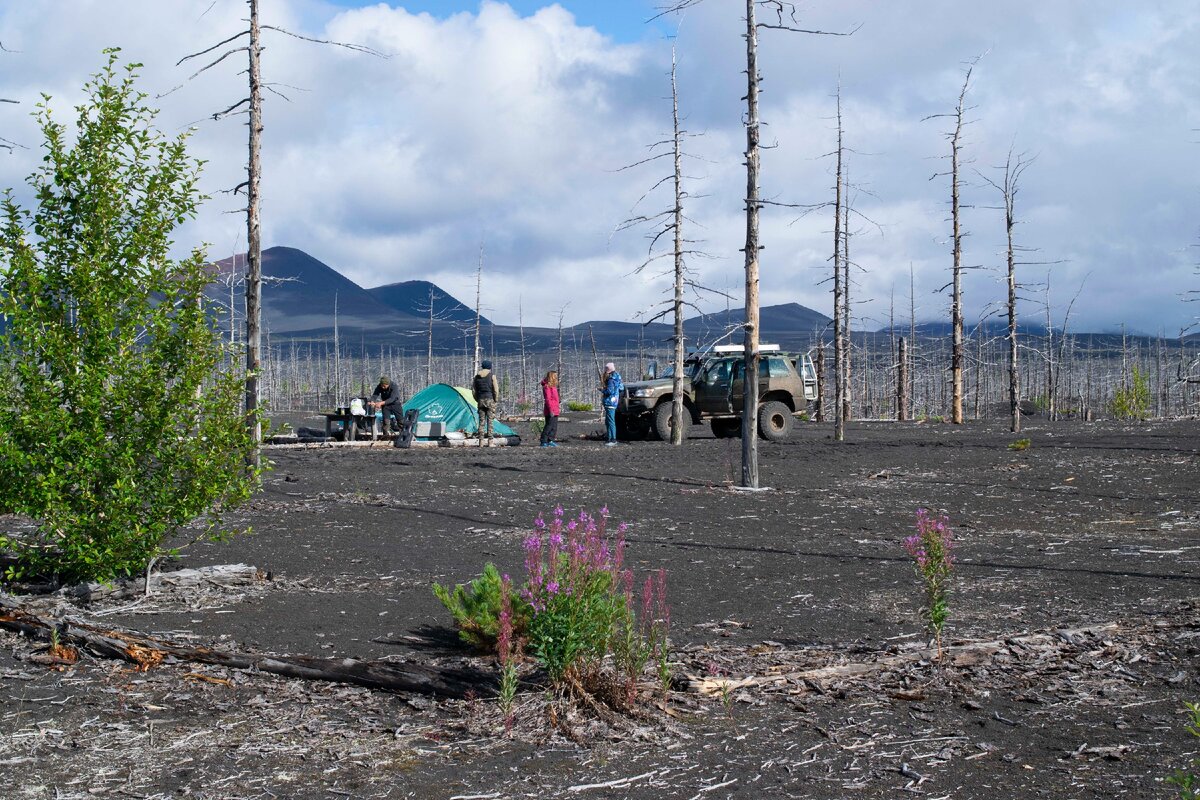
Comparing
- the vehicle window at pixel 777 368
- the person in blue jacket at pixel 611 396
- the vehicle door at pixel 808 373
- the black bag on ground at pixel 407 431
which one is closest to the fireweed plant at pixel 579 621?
the person in blue jacket at pixel 611 396

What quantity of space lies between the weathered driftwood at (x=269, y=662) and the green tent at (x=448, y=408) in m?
18.8

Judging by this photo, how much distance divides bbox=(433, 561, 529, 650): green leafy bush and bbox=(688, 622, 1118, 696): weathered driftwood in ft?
3.87

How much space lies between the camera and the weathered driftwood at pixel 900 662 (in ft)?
17.8

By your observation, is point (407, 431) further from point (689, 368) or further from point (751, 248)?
point (751, 248)

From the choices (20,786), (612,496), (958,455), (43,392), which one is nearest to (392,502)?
(612,496)

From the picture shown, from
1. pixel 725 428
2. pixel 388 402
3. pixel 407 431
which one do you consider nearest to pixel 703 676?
pixel 407 431

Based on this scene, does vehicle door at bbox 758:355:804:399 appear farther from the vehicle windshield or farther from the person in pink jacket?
the person in pink jacket

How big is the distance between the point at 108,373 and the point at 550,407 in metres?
15.4

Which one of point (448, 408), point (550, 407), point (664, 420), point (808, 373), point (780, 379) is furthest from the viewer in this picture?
point (808, 373)

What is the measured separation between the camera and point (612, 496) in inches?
563

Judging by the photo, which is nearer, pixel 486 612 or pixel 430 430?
pixel 486 612

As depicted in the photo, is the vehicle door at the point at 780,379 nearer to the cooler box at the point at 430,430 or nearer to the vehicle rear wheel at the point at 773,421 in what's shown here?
the vehicle rear wheel at the point at 773,421

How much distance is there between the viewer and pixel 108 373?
7477 mm

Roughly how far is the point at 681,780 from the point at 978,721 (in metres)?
1.67
